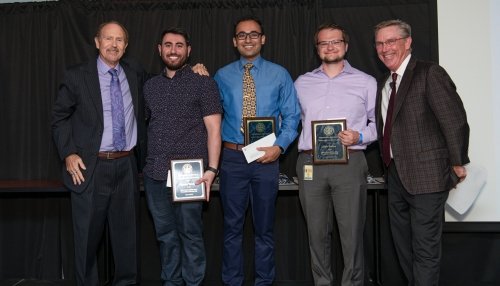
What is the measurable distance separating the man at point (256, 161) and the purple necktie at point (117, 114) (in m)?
0.74

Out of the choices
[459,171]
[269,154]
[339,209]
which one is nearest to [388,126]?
[459,171]

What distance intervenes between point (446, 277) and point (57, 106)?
11.1 feet

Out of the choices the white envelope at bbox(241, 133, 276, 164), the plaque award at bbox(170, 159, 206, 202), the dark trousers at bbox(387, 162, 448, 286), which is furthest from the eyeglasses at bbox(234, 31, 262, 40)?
the dark trousers at bbox(387, 162, 448, 286)

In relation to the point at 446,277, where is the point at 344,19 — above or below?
above

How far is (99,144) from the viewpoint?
9.55ft

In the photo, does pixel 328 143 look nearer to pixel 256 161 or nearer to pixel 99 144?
pixel 256 161

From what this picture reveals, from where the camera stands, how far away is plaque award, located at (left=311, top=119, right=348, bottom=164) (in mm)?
2869

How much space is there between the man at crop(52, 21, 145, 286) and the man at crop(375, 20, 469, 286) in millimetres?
1804

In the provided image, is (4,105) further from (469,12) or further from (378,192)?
(469,12)

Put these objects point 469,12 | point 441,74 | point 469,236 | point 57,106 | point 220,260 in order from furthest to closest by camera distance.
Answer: point 220,260, point 469,236, point 469,12, point 57,106, point 441,74

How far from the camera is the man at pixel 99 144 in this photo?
2.92 meters

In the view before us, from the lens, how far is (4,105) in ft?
12.7

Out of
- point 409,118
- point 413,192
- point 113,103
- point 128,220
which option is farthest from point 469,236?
point 113,103

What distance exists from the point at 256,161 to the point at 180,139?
552 mm
